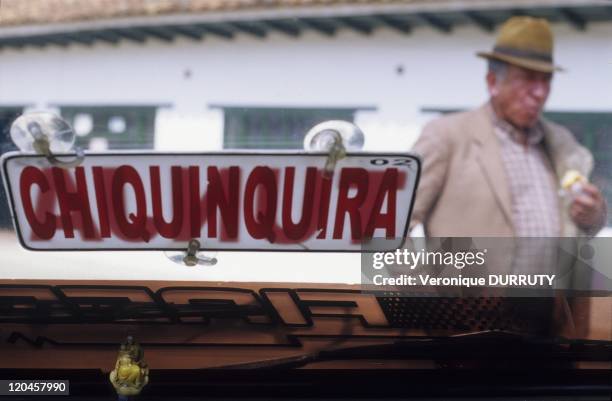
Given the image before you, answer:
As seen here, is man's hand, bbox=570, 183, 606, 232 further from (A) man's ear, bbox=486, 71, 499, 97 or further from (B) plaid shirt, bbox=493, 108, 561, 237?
(A) man's ear, bbox=486, 71, 499, 97

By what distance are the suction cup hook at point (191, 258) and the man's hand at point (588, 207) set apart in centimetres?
121

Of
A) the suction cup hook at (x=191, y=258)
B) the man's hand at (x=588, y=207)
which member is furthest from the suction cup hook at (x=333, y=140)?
the man's hand at (x=588, y=207)

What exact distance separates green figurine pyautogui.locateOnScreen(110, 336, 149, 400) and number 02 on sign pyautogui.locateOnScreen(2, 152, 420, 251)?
36 cm

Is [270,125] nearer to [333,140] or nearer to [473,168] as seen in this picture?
[333,140]

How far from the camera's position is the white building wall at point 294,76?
2664 mm

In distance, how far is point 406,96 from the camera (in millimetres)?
2688

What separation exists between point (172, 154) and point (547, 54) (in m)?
1.26

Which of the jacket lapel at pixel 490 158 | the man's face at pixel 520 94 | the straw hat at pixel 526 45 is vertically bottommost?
the jacket lapel at pixel 490 158

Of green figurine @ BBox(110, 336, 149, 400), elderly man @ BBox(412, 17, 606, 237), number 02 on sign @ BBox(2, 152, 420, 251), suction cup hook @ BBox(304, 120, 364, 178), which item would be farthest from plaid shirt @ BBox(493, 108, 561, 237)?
green figurine @ BBox(110, 336, 149, 400)

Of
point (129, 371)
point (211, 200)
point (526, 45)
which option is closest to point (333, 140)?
point (211, 200)

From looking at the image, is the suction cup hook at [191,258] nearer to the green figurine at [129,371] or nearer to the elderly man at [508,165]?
the green figurine at [129,371]

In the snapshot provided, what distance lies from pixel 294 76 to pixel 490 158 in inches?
27.5

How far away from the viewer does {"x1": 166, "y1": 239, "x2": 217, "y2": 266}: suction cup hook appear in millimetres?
2812

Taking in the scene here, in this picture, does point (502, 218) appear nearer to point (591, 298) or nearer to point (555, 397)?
point (591, 298)
